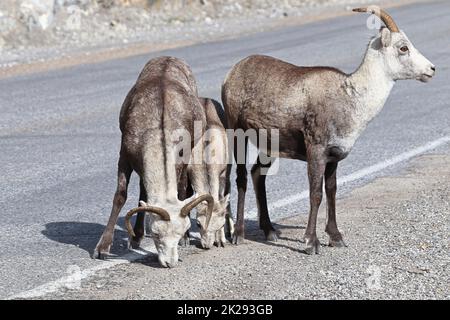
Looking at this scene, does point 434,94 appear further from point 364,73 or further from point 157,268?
point 157,268

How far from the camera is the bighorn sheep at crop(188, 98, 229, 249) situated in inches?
320

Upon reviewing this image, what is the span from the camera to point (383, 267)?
24.6ft

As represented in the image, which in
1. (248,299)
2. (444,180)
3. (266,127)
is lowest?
(444,180)

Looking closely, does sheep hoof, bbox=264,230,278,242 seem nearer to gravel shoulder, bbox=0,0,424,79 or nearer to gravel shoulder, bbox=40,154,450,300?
gravel shoulder, bbox=40,154,450,300

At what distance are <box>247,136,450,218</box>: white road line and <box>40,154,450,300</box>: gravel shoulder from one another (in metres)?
0.46

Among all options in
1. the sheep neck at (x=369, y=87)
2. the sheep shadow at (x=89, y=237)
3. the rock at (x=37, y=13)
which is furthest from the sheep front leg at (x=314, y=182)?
the rock at (x=37, y=13)

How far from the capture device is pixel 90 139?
44.5 ft

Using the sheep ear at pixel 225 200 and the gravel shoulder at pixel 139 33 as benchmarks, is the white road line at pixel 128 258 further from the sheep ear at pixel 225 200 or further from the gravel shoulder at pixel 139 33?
the gravel shoulder at pixel 139 33

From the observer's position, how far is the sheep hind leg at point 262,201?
28.4ft

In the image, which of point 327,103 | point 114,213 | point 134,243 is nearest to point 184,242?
point 134,243

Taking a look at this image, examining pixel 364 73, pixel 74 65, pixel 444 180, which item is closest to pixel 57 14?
pixel 74 65

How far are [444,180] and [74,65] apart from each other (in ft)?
38.7

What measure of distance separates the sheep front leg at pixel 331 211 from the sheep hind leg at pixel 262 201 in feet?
1.71

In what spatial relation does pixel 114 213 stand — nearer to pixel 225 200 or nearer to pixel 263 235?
pixel 225 200
